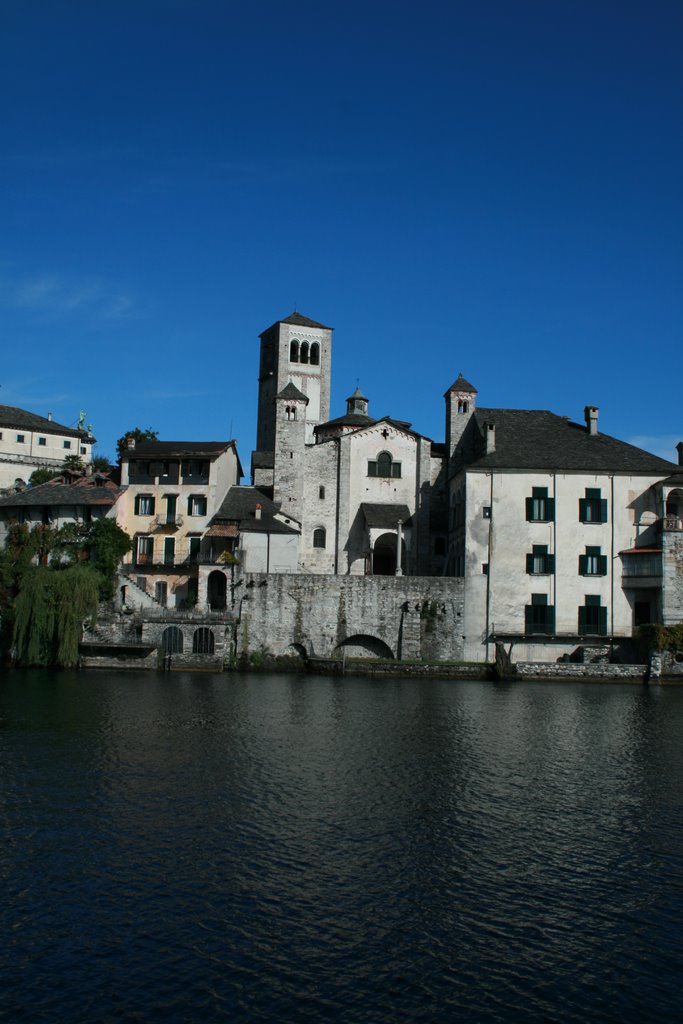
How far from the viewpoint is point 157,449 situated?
213ft

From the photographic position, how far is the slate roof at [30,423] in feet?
288

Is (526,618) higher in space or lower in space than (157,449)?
lower

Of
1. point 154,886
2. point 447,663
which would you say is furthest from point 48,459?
point 154,886

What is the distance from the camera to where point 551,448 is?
198 ft

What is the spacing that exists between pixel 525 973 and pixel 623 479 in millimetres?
47531

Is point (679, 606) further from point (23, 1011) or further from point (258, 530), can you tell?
point (23, 1011)

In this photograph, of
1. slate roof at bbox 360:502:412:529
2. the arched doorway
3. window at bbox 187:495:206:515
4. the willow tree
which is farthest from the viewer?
the arched doorway

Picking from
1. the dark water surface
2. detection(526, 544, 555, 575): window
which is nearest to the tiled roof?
detection(526, 544, 555, 575): window

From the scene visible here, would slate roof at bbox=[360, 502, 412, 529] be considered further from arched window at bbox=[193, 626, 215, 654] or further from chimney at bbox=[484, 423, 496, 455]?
arched window at bbox=[193, 626, 215, 654]

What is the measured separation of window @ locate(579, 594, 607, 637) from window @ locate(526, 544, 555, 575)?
Answer: 2.99m

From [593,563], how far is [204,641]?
24.4 meters

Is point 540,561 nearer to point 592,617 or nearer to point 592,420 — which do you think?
point 592,617

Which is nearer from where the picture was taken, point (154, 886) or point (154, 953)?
point (154, 953)

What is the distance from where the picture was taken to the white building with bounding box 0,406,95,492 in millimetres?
84938
